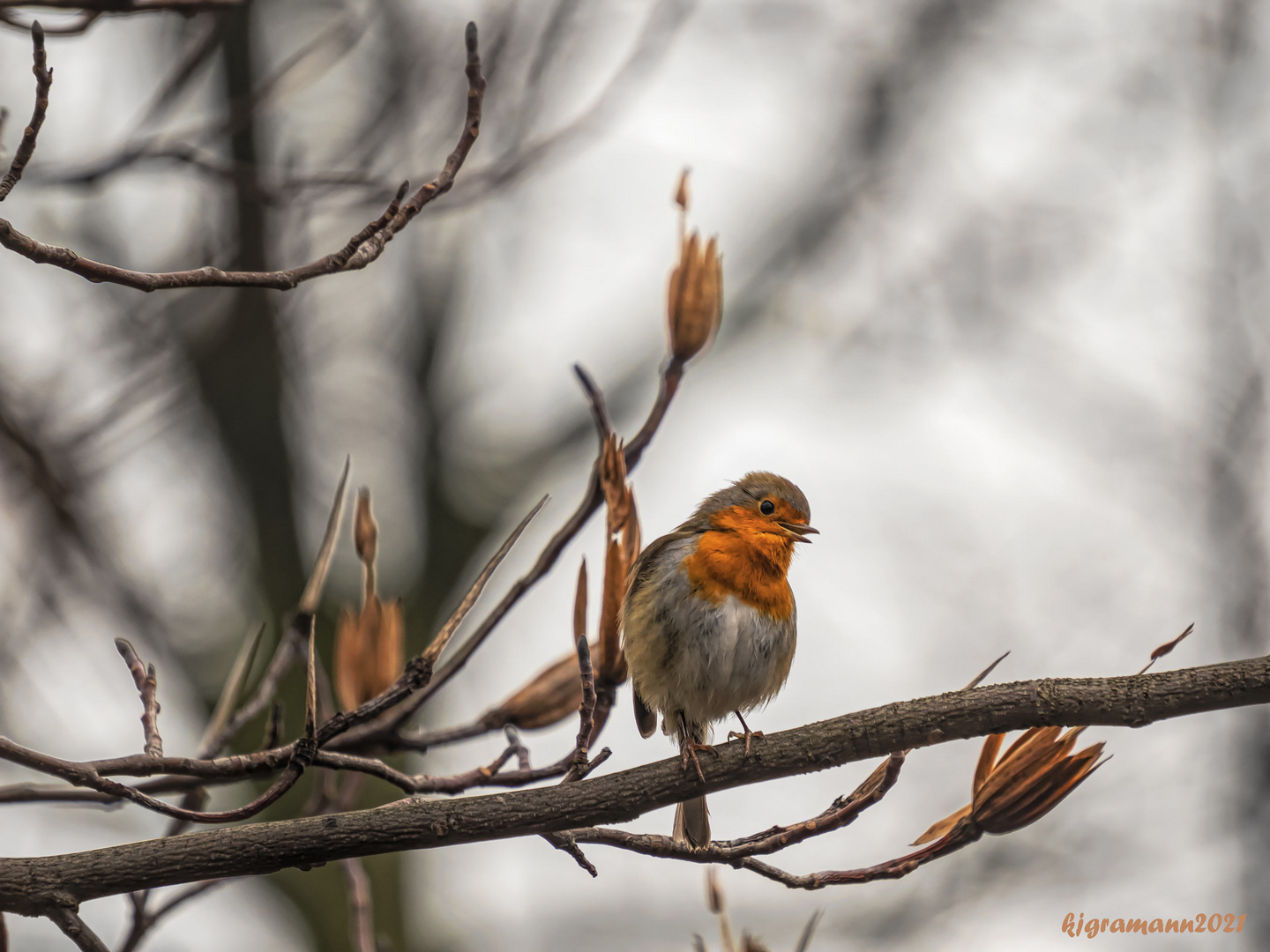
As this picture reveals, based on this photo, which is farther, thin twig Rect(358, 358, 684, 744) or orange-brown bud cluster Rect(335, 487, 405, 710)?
orange-brown bud cluster Rect(335, 487, 405, 710)

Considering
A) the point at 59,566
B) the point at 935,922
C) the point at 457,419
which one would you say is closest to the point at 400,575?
the point at 457,419

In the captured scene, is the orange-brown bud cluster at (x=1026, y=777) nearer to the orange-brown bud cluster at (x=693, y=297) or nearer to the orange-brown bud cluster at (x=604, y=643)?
the orange-brown bud cluster at (x=604, y=643)

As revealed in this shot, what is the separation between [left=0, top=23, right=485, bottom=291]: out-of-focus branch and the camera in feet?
4.43

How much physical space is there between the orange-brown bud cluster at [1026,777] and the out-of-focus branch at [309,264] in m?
1.19

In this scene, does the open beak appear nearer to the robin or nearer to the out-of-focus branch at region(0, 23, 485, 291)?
the robin

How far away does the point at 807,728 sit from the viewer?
1.68 meters

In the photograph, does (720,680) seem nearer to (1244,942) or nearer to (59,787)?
(59,787)

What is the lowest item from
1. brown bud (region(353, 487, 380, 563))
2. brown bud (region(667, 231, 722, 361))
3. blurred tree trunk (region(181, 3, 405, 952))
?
brown bud (region(353, 487, 380, 563))

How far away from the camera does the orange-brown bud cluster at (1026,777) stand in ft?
5.23

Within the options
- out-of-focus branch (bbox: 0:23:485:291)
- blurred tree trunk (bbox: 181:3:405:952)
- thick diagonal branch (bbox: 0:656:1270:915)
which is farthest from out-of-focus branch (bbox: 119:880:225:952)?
blurred tree trunk (bbox: 181:3:405:952)

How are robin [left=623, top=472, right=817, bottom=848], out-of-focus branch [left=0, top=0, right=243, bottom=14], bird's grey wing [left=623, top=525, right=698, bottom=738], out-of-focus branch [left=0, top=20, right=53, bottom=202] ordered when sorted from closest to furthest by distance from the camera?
out-of-focus branch [left=0, top=20, right=53, bottom=202], out-of-focus branch [left=0, top=0, right=243, bottom=14], robin [left=623, top=472, right=817, bottom=848], bird's grey wing [left=623, top=525, right=698, bottom=738]

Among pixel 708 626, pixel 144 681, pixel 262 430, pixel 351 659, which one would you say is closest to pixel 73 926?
pixel 144 681

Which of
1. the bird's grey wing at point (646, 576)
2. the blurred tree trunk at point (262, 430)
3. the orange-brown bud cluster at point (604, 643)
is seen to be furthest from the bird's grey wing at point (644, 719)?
the blurred tree trunk at point (262, 430)

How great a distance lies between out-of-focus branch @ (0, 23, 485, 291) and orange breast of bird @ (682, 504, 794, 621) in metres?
1.46
